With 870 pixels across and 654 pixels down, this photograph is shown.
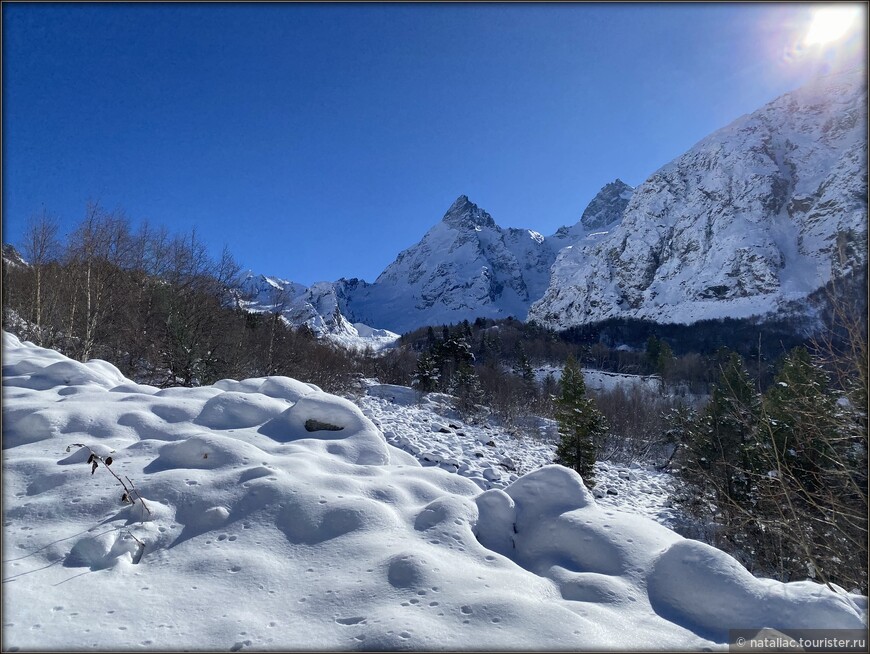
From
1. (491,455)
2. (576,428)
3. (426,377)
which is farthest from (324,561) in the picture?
(426,377)

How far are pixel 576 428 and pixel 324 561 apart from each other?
1983cm

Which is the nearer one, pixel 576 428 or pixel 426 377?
pixel 576 428

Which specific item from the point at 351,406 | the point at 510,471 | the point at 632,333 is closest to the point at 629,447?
the point at 510,471

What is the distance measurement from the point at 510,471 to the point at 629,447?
21.8 m

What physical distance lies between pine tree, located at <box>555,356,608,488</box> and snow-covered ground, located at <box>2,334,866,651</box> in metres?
17.1

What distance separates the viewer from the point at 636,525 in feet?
14.1

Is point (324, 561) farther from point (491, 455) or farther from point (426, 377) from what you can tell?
point (426, 377)

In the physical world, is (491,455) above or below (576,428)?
below

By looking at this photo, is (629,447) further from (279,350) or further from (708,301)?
(708,301)

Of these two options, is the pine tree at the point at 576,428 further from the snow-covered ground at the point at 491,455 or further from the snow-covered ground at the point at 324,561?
the snow-covered ground at the point at 324,561

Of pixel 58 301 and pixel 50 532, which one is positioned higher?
pixel 58 301

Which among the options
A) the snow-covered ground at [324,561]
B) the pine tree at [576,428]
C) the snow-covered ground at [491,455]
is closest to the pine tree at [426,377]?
the snow-covered ground at [491,455]

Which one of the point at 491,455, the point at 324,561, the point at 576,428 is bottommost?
the point at 491,455

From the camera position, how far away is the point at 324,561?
351 cm
